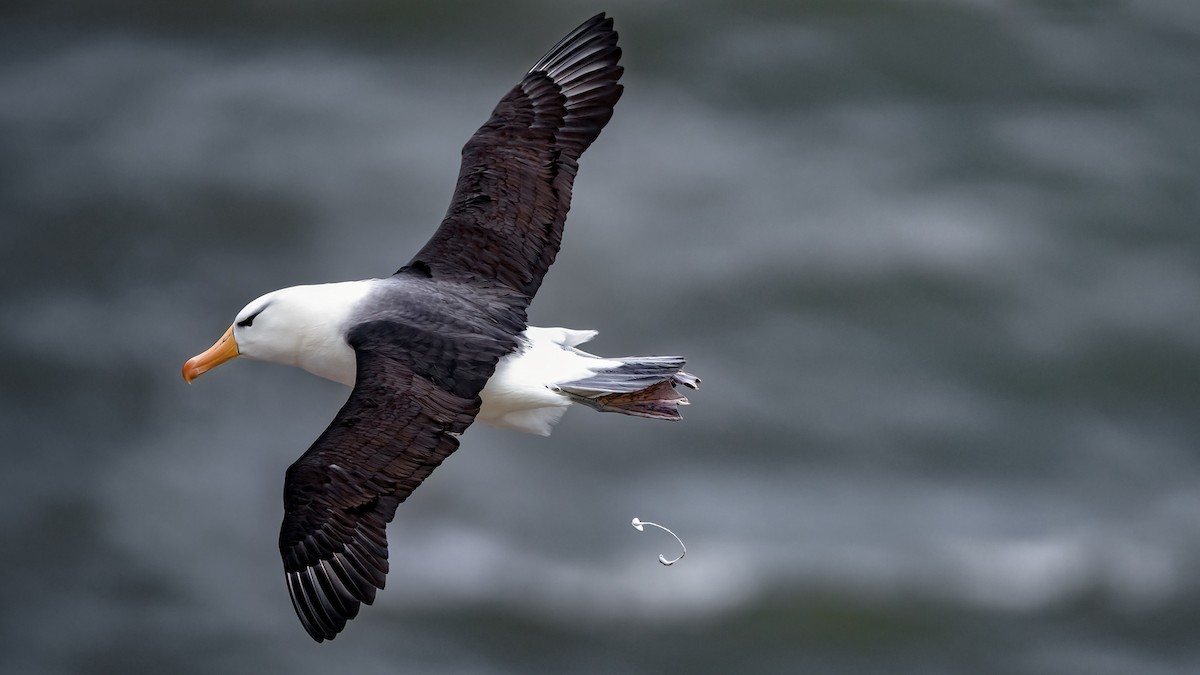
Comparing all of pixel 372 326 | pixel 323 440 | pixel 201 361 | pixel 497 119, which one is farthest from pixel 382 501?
pixel 497 119

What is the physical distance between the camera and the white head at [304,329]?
9.01 m

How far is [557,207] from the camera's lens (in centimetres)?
984

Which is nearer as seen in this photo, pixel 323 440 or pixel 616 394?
pixel 323 440

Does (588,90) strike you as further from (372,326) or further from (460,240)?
(372,326)

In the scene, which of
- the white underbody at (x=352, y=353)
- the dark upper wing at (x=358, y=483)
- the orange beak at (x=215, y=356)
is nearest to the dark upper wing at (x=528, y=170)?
the white underbody at (x=352, y=353)

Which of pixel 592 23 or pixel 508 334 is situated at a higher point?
pixel 592 23

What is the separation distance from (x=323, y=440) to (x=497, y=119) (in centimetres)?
261

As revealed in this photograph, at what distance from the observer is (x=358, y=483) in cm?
822

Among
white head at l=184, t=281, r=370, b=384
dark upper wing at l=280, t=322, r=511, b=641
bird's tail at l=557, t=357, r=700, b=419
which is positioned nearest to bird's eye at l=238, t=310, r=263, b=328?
white head at l=184, t=281, r=370, b=384

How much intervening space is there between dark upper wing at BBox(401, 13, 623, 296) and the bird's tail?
843 mm

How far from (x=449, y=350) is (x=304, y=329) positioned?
2.95 ft

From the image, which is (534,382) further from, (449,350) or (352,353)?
(352,353)

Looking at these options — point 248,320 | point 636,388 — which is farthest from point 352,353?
point 636,388

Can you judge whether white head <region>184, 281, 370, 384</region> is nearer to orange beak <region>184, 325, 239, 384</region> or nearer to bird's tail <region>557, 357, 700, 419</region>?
orange beak <region>184, 325, 239, 384</region>
